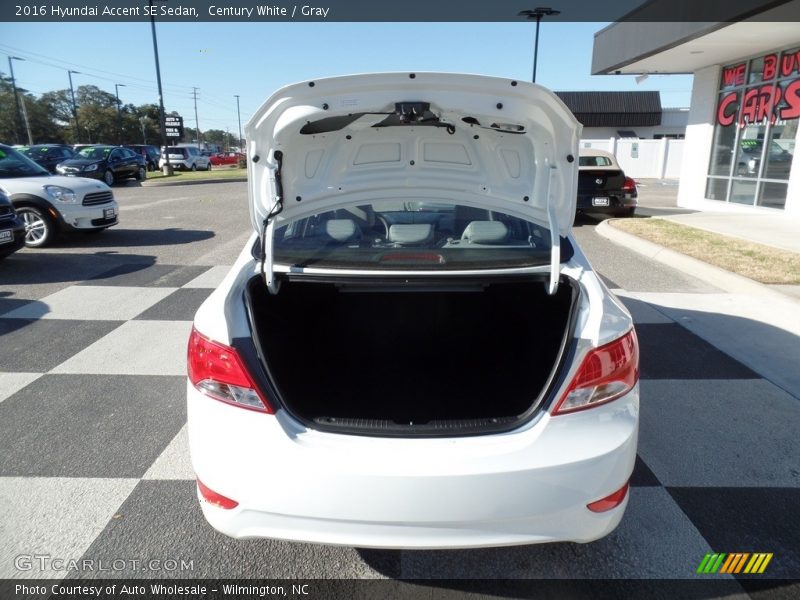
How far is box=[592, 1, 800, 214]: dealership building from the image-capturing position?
11.2m

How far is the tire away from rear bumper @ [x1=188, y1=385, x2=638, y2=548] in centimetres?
859

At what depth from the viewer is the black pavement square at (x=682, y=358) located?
404cm

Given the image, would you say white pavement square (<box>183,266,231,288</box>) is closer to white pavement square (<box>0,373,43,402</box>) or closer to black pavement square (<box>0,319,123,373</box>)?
black pavement square (<box>0,319,123,373</box>)

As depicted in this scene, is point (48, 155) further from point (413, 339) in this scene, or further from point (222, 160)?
point (222, 160)

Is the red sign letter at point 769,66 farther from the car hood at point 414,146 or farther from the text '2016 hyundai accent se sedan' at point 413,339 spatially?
the car hood at point 414,146

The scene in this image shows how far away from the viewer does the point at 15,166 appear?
362 inches

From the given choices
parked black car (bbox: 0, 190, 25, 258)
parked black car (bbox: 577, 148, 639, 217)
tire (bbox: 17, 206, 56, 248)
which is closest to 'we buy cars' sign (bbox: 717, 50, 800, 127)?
parked black car (bbox: 577, 148, 639, 217)

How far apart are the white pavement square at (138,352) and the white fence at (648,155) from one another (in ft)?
92.2

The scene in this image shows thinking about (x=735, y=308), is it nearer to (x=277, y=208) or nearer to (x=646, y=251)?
(x=646, y=251)

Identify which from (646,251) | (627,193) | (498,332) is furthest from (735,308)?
(627,193)

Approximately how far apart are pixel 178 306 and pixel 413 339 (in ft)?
11.6

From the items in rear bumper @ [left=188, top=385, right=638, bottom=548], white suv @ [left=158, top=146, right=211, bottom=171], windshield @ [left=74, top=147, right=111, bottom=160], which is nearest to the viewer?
rear bumper @ [left=188, top=385, right=638, bottom=548]

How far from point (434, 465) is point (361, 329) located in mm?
1456

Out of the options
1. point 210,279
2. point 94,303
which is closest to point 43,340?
point 94,303
